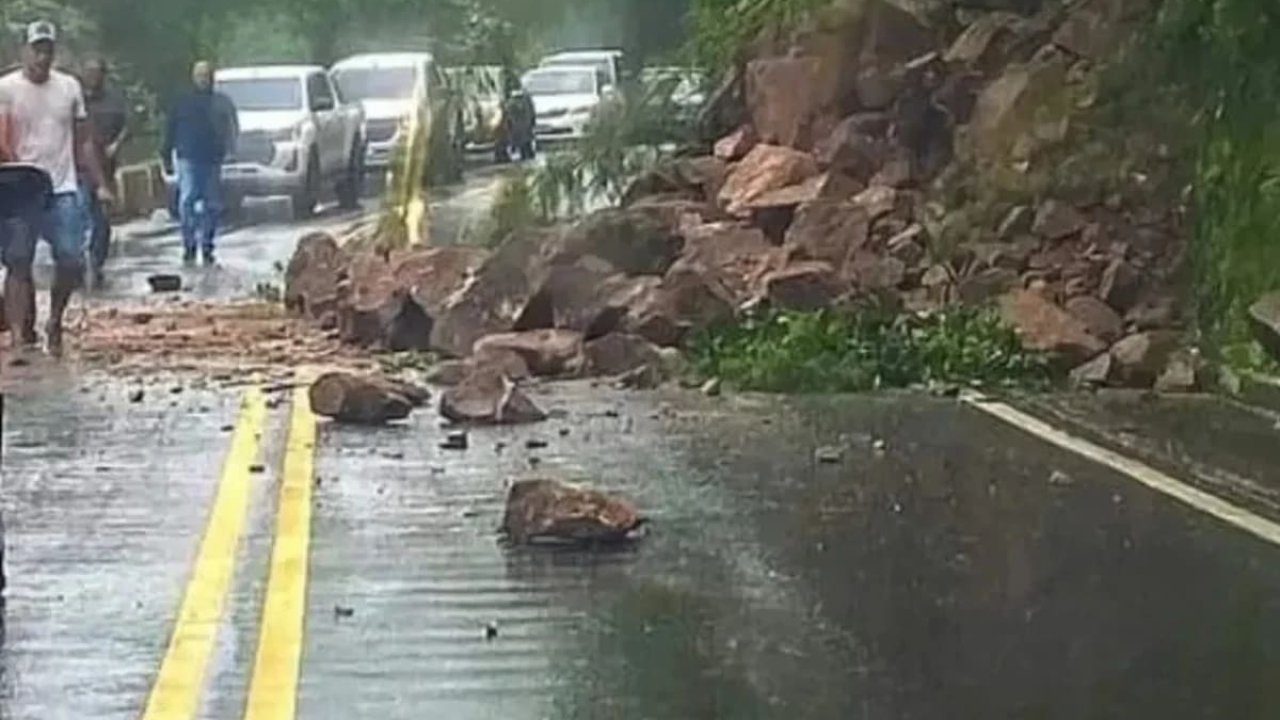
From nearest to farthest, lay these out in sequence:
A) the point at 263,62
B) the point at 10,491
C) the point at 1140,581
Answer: the point at 1140,581 < the point at 10,491 < the point at 263,62

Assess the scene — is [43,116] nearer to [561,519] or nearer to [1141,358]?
[1141,358]

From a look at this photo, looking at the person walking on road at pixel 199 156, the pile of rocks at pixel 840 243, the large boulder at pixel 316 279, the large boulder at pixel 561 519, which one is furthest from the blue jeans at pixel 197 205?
the large boulder at pixel 561 519

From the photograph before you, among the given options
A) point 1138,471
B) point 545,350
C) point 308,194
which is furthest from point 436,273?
point 308,194

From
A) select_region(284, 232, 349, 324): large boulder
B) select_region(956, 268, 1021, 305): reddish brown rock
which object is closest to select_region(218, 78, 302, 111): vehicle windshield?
select_region(284, 232, 349, 324): large boulder

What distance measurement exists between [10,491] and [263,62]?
35821 millimetres

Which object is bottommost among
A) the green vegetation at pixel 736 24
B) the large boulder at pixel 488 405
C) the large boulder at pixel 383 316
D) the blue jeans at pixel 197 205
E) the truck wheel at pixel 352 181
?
the truck wheel at pixel 352 181

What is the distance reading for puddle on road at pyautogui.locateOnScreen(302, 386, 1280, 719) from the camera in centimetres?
908

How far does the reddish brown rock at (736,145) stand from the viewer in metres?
23.2

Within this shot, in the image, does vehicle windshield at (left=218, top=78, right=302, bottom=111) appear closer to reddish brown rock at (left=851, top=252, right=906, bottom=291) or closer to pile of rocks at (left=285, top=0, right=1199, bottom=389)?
pile of rocks at (left=285, top=0, right=1199, bottom=389)

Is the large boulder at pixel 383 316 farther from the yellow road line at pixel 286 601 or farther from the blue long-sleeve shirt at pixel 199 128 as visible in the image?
the blue long-sleeve shirt at pixel 199 128

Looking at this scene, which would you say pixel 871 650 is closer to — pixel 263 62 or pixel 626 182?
pixel 626 182

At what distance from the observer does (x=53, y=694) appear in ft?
29.7

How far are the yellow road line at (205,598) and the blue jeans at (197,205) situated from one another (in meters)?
14.7

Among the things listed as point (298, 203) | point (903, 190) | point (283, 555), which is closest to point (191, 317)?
point (903, 190)
